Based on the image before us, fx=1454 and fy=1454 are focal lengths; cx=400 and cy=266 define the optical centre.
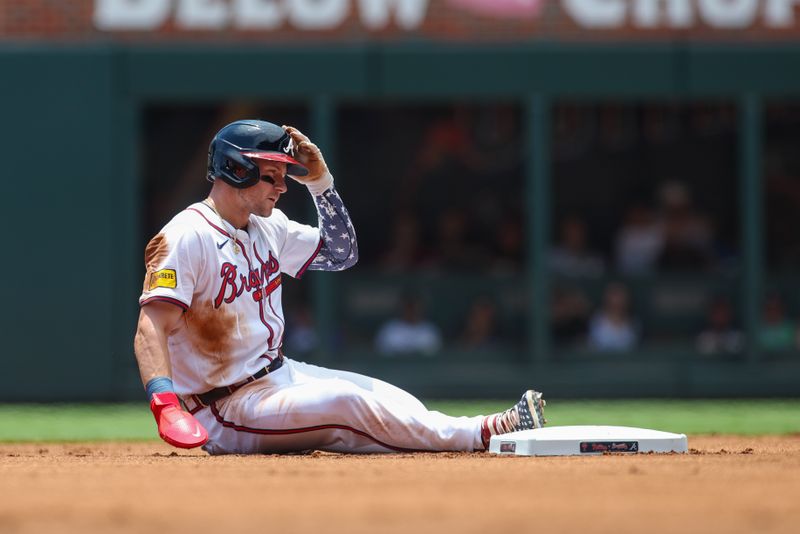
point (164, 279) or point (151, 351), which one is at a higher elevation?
point (164, 279)

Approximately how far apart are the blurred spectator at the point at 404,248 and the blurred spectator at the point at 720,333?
268cm

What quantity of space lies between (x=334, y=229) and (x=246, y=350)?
2.92 ft

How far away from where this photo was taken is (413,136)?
47.2 ft

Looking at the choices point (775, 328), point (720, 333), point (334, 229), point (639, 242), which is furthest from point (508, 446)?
point (639, 242)

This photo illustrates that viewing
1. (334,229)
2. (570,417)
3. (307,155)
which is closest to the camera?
(307,155)

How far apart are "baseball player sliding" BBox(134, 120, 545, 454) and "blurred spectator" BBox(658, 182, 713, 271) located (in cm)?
674

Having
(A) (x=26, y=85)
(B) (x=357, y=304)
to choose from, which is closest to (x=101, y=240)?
(A) (x=26, y=85)

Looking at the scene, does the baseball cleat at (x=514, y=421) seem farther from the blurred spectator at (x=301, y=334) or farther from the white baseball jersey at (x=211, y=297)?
the blurred spectator at (x=301, y=334)

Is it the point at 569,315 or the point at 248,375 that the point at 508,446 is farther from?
the point at 569,315

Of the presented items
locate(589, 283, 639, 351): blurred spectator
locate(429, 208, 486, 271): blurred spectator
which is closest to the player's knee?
locate(589, 283, 639, 351): blurred spectator

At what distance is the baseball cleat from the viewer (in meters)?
6.66

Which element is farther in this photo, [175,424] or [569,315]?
[569,315]

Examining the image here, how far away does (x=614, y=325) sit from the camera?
1294 centimetres

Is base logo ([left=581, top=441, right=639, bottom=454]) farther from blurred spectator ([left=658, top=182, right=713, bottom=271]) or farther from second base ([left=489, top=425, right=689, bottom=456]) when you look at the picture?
blurred spectator ([left=658, top=182, right=713, bottom=271])
